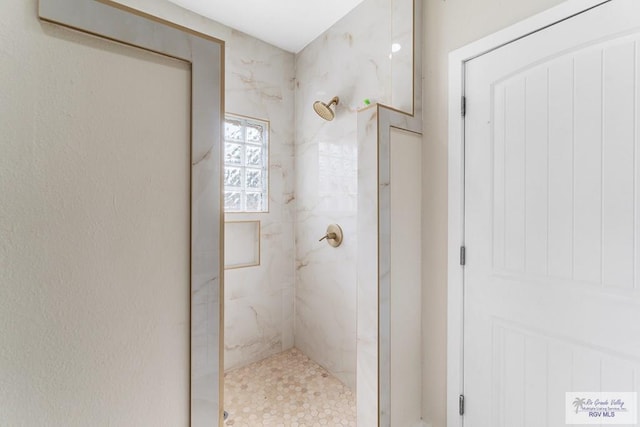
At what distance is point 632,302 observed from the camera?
0.94m

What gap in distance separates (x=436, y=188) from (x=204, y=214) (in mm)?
1146

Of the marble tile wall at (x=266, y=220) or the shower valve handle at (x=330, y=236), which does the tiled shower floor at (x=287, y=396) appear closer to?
the marble tile wall at (x=266, y=220)

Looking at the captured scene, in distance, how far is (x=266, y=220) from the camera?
2.31m

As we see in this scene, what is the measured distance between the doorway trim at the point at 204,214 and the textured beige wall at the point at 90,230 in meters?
0.03

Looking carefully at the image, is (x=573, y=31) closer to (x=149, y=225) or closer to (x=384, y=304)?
(x=384, y=304)

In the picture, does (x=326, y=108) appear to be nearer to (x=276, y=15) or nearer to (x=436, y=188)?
(x=276, y=15)

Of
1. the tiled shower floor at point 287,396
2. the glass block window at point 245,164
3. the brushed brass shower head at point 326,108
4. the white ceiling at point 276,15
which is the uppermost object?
the white ceiling at point 276,15

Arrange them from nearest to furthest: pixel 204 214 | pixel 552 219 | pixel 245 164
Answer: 1. pixel 204 214
2. pixel 552 219
3. pixel 245 164

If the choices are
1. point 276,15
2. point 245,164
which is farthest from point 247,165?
point 276,15

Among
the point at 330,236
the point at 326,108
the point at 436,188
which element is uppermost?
the point at 326,108

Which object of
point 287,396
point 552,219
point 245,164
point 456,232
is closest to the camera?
point 552,219

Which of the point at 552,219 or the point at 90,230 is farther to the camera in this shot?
the point at 552,219

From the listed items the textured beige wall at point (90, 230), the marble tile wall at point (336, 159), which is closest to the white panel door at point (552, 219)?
the marble tile wall at point (336, 159)

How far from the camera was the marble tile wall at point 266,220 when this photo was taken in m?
2.14
